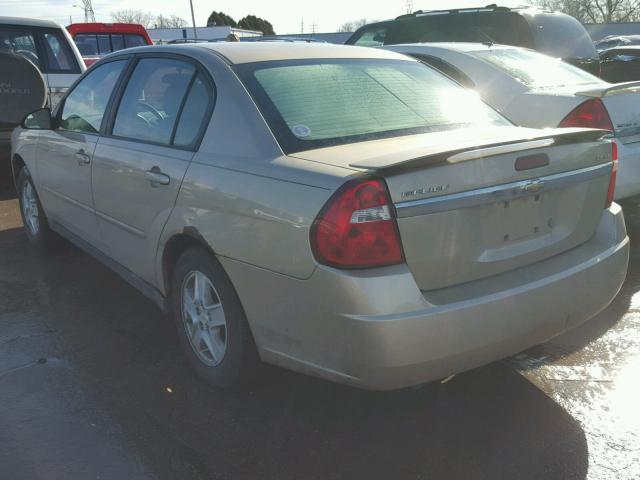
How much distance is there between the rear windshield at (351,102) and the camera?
2.82m

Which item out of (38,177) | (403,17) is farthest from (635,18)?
(38,177)

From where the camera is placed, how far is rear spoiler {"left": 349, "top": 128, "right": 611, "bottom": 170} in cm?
232

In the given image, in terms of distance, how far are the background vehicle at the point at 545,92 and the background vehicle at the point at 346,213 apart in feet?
5.61

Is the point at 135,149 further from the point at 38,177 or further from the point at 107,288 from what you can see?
the point at 38,177

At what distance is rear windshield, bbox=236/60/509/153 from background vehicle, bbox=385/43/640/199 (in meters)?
1.70

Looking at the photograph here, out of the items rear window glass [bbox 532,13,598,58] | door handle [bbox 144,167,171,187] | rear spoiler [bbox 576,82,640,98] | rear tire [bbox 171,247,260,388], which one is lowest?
rear tire [bbox 171,247,260,388]

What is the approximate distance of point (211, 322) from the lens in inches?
120

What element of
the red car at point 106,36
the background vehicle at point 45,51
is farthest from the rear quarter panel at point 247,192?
the red car at point 106,36

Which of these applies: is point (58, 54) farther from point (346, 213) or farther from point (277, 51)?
point (346, 213)

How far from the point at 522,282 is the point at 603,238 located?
69 centimetres

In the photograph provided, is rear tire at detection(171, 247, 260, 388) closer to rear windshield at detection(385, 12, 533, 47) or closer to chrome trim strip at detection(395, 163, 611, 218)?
chrome trim strip at detection(395, 163, 611, 218)

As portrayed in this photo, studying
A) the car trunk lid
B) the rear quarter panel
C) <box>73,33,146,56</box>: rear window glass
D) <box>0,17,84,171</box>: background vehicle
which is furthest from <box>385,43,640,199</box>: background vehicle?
<box>73,33,146,56</box>: rear window glass

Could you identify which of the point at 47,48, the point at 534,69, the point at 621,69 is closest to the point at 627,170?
the point at 534,69

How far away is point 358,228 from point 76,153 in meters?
2.65
